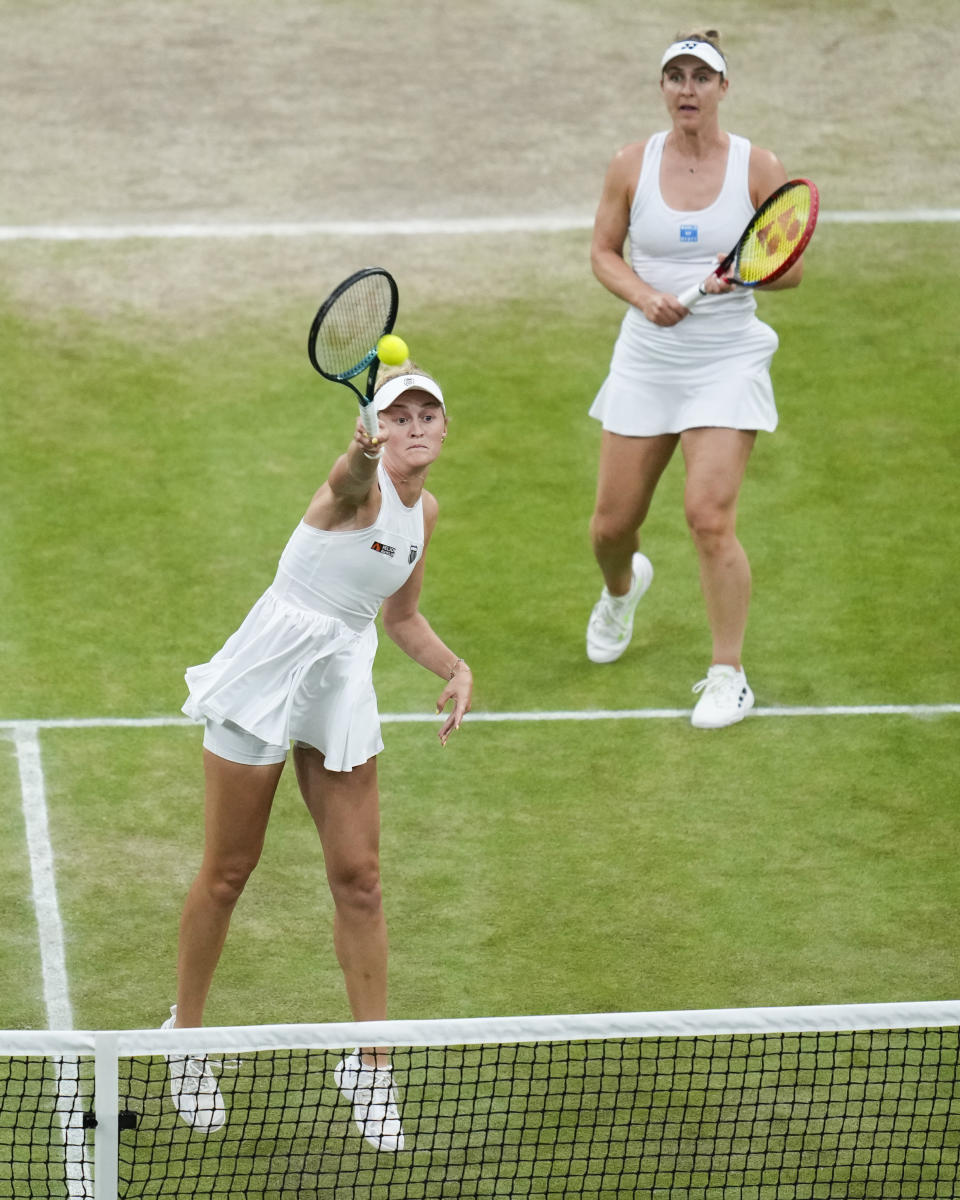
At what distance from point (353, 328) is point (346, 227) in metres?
7.42

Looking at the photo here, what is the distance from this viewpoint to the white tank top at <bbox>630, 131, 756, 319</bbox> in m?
8.70

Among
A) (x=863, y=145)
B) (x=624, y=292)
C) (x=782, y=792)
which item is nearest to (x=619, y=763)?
(x=782, y=792)

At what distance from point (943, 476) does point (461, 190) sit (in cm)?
473

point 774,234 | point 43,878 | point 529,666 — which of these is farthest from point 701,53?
point 43,878

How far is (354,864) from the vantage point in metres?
6.30

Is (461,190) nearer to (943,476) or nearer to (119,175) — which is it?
(119,175)

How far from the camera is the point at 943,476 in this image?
36.6 feet

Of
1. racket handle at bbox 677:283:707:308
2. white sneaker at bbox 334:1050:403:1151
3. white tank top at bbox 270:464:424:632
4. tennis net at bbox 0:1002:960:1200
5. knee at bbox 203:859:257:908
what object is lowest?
tennis net at bbox 0:1002:960:1200

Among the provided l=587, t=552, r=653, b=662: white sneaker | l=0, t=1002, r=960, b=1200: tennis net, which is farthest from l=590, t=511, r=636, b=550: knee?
l=0, t=1002, r=960, b=1200: tennis net

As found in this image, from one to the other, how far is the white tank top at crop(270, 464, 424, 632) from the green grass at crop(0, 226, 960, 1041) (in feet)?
5.24

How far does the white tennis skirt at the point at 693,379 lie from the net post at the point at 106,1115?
429 cm

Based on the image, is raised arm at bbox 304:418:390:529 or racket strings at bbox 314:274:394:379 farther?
racket strings at bbox 314:274:394:379

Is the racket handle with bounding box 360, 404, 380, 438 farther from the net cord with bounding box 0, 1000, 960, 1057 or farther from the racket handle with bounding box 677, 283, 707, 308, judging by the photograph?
the racket handle with bounding box 677, 283, 707, 308

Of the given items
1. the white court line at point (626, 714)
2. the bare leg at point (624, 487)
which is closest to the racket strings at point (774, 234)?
the bare leg at point (624, 487)
